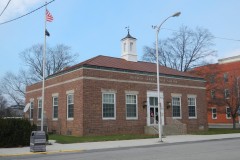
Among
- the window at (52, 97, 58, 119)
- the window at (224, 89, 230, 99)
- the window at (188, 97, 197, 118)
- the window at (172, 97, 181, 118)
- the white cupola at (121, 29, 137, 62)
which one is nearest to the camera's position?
the window at (52, 97, 58, 119)

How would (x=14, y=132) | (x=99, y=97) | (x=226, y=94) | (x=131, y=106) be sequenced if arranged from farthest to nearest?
(x=226, y=94)
(x=131, y=106)
(x=99, y=97)
(x=14, y=132)

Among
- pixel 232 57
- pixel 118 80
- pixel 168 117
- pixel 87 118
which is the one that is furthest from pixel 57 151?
pixel 232 57

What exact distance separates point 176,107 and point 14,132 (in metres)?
19.1

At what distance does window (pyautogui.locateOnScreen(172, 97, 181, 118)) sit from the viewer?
33875mm

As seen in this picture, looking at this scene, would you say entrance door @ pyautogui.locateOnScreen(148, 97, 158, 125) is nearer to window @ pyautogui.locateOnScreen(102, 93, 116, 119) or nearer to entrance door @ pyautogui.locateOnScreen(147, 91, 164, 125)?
entrance door @ pyautogui.locateOnScreen(147, 91, 164, 125)

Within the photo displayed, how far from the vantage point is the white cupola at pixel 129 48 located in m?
35.6

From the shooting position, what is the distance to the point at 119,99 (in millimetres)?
29703

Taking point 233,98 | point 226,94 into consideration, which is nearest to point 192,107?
point 226,94

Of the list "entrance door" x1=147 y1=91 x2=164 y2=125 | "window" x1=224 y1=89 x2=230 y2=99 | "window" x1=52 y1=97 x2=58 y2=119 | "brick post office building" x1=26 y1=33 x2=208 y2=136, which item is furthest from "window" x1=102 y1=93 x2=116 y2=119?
"window" x1=224 y1=89 x2=230 y2=99

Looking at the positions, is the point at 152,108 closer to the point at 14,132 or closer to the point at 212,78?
the point at 14,132

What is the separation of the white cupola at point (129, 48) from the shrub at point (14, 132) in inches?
686

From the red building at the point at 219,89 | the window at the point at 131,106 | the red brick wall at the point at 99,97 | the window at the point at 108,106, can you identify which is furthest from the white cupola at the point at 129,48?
the red building at the point at 219,89

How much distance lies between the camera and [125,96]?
30.3m

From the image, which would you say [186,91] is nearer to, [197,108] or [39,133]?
[197,108]
